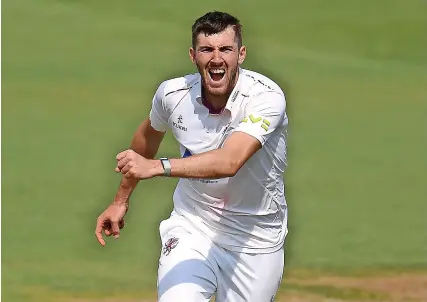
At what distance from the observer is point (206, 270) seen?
6.70 meters

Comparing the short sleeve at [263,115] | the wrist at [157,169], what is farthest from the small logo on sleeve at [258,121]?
the wrist at [157,169]

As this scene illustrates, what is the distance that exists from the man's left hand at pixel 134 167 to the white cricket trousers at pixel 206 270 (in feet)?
3.49

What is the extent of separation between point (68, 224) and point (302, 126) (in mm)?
4100

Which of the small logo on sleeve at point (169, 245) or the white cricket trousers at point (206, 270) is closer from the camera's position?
the white cricket trousers at point (206, 270)

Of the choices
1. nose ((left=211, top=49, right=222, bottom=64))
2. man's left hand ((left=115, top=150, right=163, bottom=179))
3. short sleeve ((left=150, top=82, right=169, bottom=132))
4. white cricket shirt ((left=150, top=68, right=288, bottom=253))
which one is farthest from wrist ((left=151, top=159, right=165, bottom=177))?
short sleeve ((left=150, top=82, right=169, bottom=132))

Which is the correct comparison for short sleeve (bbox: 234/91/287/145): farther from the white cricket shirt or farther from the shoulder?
the shoulder

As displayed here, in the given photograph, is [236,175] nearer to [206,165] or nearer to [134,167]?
[206,165]

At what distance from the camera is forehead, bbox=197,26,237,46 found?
6543mm

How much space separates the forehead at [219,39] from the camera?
21.5ft

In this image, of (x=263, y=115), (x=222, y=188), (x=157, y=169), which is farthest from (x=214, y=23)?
(x=157, y=169)

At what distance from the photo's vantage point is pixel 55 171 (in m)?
12.8

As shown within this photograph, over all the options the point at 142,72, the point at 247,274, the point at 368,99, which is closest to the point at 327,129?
the point at 368,99

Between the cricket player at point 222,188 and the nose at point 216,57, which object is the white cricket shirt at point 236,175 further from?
the nose at point 216,57

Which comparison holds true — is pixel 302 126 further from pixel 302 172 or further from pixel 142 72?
pixel 142 72
